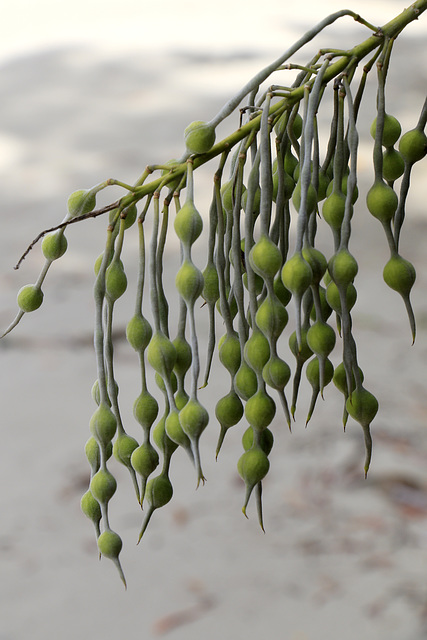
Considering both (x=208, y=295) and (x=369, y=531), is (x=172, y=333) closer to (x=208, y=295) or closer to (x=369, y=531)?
(x=369, y=531)

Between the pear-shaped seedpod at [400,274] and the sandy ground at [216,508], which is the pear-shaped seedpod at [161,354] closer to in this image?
the pear-shaped seedpod at [400,274]

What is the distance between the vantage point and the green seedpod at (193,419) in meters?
0.35

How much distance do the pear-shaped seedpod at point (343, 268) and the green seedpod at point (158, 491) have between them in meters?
0.13

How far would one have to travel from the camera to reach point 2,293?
6.47 feet

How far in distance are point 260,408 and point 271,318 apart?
0.14ft

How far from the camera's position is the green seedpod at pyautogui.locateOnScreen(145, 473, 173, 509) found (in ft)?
1.27

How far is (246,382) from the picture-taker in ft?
1.22

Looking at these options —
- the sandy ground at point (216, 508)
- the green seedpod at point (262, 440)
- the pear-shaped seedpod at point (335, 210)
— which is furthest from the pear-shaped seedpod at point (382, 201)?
the sandy ground at point (216, 508)

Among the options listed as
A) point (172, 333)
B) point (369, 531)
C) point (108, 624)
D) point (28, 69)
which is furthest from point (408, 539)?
point (28, 69)

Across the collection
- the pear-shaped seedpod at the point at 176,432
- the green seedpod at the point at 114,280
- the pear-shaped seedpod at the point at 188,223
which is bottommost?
the pear-shaped seedpod at the point at 176,432

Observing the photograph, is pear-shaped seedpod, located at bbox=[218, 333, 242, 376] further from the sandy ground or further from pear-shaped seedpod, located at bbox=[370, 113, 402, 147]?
the sandy ground

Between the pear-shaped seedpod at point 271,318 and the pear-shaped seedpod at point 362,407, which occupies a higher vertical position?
the pear-shaped seedpod at point 271,318

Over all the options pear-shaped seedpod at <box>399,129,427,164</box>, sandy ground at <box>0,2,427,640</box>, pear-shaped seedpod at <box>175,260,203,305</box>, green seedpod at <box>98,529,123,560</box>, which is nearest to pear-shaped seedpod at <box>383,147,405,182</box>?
pear-shaped seedpod at <box>399,129,427,164</box>

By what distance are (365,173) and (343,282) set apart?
6.17 feet
